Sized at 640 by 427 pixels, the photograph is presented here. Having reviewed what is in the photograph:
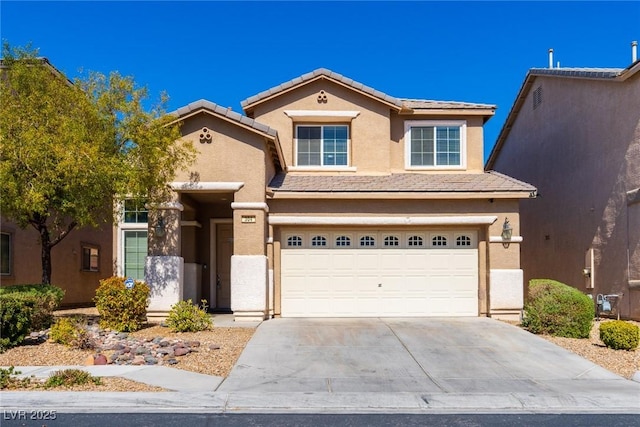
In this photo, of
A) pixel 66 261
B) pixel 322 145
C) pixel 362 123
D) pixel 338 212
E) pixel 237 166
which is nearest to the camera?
pixel 237 166

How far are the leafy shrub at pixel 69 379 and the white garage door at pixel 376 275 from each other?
277 inches

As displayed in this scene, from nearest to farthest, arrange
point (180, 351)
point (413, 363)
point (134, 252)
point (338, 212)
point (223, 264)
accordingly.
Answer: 1. point (413, 363)
2. point (180, 351)
3. point (338, 212)
4. point (223, 264)
5. point (134, 252)

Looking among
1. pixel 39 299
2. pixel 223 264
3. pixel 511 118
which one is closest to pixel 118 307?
pixel 39 299

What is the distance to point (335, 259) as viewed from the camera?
51.2 ft

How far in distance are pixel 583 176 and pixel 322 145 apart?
306 inches

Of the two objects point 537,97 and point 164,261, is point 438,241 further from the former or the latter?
point 537,97

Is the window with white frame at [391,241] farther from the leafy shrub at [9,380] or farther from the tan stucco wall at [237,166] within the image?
the leafy shrub at [9,380]

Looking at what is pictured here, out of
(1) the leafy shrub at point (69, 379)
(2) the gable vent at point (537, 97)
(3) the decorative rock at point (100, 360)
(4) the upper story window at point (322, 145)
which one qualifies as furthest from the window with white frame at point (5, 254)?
(2) the gable vent at point (537, 97)

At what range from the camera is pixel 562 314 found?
13.0m

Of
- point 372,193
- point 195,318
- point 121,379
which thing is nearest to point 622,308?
point 372,193

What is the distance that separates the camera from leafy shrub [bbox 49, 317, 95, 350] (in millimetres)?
11078

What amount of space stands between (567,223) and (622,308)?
394cm

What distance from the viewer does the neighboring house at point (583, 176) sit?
50.0 feet

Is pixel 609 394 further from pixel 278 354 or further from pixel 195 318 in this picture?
pixel 195 318
